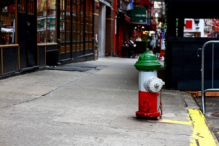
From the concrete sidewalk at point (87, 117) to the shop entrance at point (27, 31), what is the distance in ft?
5.37

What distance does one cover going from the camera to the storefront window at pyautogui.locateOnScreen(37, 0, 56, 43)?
13.2 metres

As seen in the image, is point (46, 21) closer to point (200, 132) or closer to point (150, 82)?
point (150, 82)

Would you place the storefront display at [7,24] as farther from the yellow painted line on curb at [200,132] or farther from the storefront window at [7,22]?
the yellow painted line on curb at [200,132]

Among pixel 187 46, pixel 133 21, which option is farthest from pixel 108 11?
pixel 187 46

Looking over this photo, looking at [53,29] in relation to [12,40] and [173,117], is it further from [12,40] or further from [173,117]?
[173,117]

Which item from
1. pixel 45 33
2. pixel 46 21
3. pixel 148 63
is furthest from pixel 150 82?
pixel 46 21

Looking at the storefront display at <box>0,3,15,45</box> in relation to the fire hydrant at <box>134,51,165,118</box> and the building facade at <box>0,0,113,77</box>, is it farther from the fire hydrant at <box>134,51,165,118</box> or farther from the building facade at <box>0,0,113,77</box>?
the fire hydrant at <box>134,51,165,118</box>

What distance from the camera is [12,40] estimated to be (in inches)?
431

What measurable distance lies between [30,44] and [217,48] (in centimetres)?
579

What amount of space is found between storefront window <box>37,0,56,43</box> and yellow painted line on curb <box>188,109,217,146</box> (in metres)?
7.55

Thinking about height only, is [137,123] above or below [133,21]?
below

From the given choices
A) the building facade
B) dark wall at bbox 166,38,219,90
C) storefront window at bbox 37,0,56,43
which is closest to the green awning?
the building facade

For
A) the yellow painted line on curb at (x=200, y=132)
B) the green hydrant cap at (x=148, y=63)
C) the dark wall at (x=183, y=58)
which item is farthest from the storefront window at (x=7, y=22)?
the yellow painted line on curb at (x=200, y=132)

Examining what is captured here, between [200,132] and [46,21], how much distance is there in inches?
371
